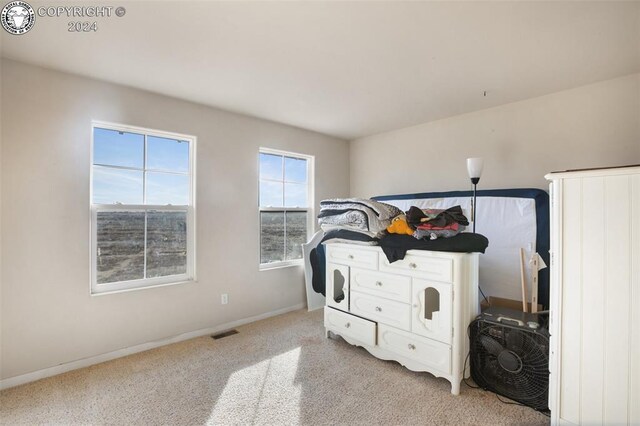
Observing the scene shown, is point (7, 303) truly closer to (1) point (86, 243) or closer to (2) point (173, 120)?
(1) point (86, 243)

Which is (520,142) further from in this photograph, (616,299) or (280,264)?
(280,264)

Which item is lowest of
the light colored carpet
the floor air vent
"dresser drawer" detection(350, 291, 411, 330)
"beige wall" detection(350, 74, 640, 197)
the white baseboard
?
the floor air vent

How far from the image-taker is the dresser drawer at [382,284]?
2412mm

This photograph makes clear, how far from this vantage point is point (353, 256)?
2811 millimetres

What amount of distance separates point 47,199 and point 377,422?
2848 millimetres

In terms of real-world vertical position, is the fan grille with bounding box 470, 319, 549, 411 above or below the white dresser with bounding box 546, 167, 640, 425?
below

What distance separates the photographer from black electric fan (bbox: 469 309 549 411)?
1.90 meters

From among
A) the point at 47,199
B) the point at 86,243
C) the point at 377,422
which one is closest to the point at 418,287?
the point at 377,422

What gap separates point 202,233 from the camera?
3107 millimetres

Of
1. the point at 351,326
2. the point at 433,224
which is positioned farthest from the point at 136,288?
the point at 433,224

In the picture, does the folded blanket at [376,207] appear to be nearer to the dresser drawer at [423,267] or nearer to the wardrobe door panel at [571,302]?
the dresser drawer at [423,267]

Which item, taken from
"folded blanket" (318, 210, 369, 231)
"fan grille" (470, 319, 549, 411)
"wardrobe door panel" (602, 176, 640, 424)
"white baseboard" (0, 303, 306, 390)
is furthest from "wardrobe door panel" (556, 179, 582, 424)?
"white baseboard" (0, 303, 306, 390)

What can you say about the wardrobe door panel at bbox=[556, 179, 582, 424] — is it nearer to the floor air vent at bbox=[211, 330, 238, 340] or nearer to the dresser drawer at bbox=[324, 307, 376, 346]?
the dresser drawer at bbox=[324, 307, 376, 346]

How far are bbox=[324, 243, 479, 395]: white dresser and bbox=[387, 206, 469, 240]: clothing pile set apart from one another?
162 mm
